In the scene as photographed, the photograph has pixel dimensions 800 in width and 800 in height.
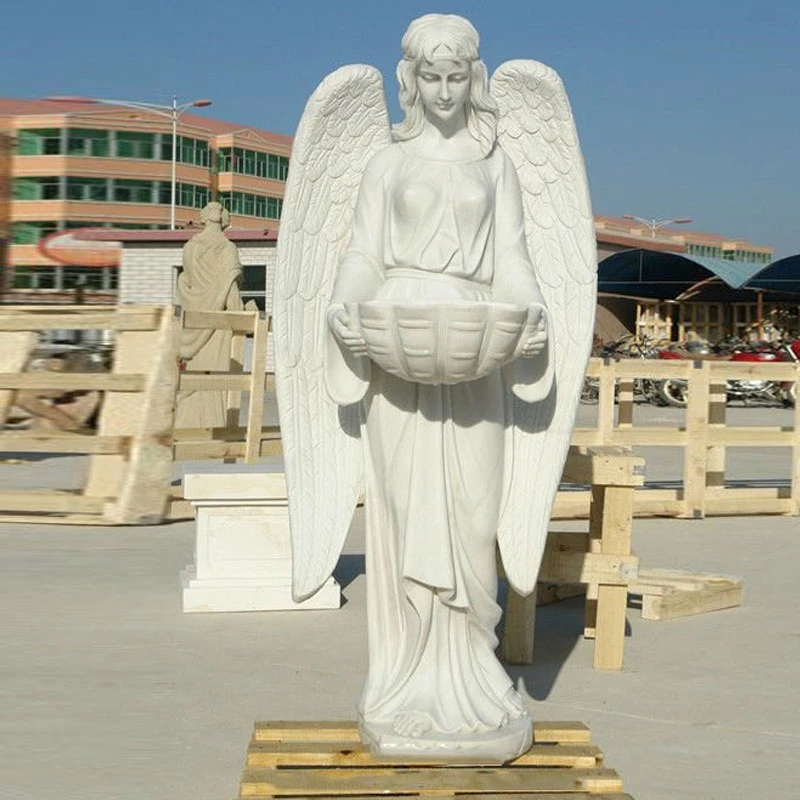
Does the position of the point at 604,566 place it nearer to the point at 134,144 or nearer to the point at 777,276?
the point at 777,276

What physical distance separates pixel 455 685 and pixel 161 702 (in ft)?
5.90

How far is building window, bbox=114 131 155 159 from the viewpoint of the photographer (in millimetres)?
54406

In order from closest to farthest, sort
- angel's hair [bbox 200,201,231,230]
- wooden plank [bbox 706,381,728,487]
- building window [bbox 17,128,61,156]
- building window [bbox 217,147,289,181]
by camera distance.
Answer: wooden plank [bbox 706,381,728,487] → angel's hair [bbox 200,201,231,230] → building window [bbox 17,128,61,156] → building window [bbox 217,147,289,181]

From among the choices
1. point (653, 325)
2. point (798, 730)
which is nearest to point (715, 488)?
point (798, 730)

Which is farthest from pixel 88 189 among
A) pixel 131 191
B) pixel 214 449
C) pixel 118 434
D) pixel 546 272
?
pixel 546 272

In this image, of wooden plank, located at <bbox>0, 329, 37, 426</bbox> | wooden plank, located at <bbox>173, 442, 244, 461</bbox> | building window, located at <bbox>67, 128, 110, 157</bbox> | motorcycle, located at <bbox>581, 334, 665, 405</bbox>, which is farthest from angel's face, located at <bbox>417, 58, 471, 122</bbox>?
building window, located at <bbox>67, 128, 110, 157</bbox>

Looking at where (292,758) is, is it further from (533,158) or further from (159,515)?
(159,515)

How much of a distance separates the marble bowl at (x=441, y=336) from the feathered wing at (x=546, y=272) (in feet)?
2.05

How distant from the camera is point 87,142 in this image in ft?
179

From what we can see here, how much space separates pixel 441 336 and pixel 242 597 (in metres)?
3.99

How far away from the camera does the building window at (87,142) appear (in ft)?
177

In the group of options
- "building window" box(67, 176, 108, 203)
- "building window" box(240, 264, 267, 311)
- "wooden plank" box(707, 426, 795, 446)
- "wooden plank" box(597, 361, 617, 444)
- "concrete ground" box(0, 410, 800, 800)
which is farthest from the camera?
"building window" box(67, 176, 108, 203)

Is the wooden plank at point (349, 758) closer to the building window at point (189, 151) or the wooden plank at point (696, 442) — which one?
the wooden plank at point (696, 442)

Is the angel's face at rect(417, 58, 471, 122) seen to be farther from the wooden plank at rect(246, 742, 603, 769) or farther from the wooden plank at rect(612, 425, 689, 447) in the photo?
the wooden plank at rect(612, 425, 689, 447)
